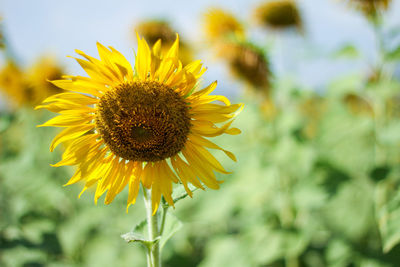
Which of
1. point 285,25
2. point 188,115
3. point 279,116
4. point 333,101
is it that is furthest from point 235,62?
point 188,115

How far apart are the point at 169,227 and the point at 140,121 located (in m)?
0.48

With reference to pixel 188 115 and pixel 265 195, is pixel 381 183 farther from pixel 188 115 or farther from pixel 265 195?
pixel 188 115

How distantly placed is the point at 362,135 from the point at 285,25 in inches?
60.2

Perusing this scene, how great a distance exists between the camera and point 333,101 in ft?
11.8

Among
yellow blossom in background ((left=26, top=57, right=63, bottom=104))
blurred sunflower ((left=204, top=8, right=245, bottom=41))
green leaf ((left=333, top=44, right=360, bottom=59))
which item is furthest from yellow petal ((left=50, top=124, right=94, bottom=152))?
yellow blossom in background ((left=26, top=57, right=63, bottom=104))

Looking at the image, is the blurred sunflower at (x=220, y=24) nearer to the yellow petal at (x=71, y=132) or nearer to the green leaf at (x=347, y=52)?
the green leaf at (x=347, y=52)

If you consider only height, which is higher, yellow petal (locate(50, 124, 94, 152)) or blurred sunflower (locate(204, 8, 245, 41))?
blurred sunflower (locate(204, 8, 245, 41))

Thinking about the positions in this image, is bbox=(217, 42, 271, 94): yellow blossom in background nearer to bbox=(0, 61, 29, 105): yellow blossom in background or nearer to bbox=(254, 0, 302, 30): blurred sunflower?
bbox=(254, 0, 302, 30): blurred sunflower

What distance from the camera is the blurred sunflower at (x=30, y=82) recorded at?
393cm

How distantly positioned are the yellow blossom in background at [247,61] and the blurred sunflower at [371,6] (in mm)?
882

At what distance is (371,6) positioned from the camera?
108 inches

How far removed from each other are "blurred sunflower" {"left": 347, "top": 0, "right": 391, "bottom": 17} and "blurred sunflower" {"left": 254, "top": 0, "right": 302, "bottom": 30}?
0.85 m

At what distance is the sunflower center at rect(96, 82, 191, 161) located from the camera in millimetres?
1360

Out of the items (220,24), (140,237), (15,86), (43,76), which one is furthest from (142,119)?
(15,86)
